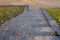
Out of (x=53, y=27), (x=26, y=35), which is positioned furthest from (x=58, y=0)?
(x=26, y=35)

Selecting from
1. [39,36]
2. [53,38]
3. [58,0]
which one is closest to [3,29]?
[39,36]

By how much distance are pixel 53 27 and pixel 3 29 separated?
1.54m

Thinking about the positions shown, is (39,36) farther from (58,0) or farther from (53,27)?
(58,0)

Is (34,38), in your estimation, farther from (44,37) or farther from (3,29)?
(3,29)

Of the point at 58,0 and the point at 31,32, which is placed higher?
the point at 31,32

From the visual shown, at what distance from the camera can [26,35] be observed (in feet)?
16.2

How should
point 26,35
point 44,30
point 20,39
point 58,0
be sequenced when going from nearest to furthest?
1. point 20,39
2. point 26,35
3. point 44,30
4. point 58,0

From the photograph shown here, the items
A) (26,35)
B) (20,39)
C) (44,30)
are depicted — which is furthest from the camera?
(44,30)

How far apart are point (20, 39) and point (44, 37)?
0.63 metres

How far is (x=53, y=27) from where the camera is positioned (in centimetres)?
568

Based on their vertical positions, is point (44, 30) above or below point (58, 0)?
above

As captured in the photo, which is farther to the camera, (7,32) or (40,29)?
(40,29)

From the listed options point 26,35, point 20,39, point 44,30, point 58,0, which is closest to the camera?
point 20,39

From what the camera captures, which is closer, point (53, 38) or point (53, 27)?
point (53, 38)
